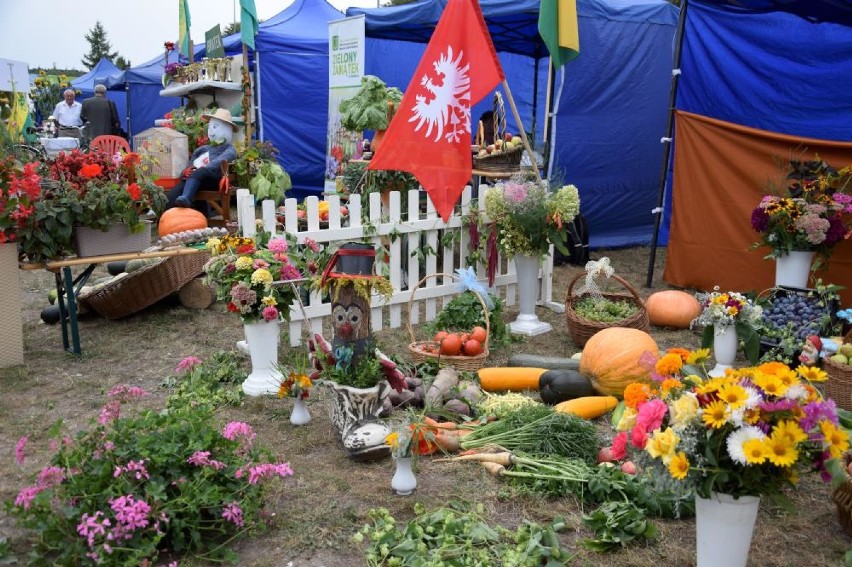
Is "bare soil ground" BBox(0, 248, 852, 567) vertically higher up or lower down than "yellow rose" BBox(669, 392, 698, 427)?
lower down

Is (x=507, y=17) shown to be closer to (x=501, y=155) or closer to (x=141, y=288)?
(x=501, y=155)

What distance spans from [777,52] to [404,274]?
422cm

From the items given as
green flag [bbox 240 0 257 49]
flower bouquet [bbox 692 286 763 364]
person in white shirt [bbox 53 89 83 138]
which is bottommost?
flower bouquet [bbox 692 286 763 364]

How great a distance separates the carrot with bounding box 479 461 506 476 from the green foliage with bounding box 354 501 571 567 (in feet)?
1.20

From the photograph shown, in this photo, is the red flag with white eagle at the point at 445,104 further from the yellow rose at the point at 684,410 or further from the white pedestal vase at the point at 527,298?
the yellow rose at the point at 684,410

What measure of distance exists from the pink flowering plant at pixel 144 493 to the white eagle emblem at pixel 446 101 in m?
3.16

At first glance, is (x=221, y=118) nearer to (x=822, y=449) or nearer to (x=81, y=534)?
(x=81, y=534)

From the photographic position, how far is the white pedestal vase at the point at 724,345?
4617 millimetres

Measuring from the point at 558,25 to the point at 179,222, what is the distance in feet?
15.4

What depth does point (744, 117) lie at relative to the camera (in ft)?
24.2

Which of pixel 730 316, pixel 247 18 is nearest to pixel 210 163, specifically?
pixel 247 18

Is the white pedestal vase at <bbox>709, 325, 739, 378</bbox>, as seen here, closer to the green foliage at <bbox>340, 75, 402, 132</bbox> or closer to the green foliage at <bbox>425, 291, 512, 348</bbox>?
the green foliage at <bbox>425, 291, 512, 348</bbox>

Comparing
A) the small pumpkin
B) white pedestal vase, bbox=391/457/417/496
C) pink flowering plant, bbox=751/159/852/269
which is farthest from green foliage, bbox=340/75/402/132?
white pedestal vase, bbox=391/457/417/496

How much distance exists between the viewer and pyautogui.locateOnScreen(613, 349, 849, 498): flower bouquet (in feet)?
7.24
